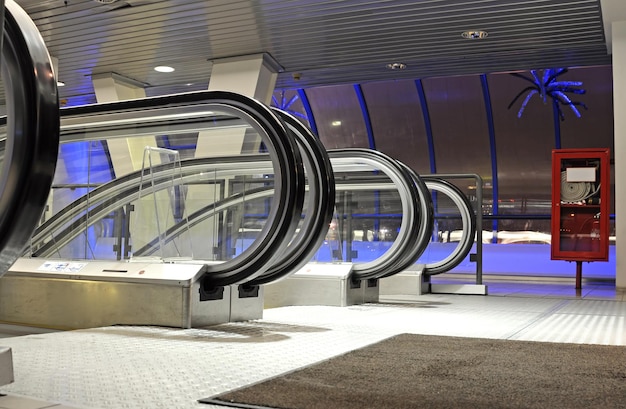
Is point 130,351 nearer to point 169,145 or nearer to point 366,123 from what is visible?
point 169,145

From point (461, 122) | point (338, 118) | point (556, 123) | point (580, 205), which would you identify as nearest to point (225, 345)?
point (580, 205)

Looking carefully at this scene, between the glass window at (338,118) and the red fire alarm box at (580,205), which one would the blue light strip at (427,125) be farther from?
the red fire alarm box at (580,205)

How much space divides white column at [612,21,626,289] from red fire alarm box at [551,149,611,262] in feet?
1.75

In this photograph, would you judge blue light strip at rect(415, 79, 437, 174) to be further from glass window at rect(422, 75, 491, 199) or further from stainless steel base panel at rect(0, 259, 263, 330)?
stainless steel base panel at rect(0, 259, 263, 330)

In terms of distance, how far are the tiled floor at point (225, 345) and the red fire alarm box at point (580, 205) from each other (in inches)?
124

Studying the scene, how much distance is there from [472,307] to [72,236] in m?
3.73

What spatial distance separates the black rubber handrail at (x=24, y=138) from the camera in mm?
2123

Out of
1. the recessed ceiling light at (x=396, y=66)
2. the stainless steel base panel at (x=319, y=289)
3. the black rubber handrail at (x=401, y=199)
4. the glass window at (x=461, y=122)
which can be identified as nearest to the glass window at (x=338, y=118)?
the glass window at (x=461, y=122)

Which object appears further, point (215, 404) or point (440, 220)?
point (440, 220)

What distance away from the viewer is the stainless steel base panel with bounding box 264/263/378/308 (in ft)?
21.3

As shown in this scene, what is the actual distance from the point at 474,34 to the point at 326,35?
2015mm

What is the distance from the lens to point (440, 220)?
9.16 m

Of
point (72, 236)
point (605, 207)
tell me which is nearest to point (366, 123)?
point (605, 207)

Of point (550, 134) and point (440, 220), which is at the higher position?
point (550, 134)
